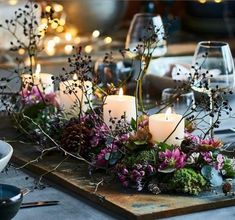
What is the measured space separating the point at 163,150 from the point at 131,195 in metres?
0.11

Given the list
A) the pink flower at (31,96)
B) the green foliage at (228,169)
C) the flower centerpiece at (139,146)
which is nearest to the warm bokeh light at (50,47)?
the pink flower at (31,96)

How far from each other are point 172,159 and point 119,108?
0.27 m

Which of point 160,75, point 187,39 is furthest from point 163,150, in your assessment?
point 187,39

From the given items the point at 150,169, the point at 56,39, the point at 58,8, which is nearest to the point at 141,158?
the point at 150,169

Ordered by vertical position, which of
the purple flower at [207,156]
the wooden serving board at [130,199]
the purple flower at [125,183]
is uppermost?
the purple flower at [207,156]

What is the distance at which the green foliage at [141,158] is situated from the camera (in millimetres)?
1426

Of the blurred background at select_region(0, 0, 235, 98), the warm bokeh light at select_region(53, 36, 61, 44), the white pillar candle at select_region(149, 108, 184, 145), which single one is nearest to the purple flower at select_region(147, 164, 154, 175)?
the white pillar candle at select_region(149, 108, 184, 145)

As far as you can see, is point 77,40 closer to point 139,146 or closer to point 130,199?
point 139,146

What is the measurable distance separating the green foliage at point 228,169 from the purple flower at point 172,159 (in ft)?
0.29

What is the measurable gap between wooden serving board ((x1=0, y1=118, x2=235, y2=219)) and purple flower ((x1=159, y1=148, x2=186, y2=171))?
0.06 meters

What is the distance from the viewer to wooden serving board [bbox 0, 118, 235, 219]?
1317 millimetres

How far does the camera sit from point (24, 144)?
5.75 ft

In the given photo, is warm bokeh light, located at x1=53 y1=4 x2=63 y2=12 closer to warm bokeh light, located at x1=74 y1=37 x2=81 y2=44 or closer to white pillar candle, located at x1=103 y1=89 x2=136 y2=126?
warm bokeh light, located at x1=74 y1=37 x2=81 y2=44

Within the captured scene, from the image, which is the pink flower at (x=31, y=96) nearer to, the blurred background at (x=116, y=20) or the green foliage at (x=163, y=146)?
the green foliage at (x=163, y=146)
